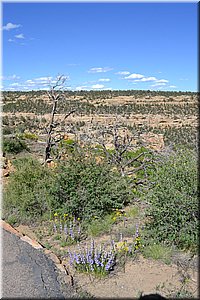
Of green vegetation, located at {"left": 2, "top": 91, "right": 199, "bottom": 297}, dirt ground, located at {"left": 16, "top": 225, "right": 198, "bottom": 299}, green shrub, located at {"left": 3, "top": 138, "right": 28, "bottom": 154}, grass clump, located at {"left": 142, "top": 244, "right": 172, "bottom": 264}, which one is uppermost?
green shrub, located at {"left": 3, "top": 138, "right": 28, "bottom": 154}

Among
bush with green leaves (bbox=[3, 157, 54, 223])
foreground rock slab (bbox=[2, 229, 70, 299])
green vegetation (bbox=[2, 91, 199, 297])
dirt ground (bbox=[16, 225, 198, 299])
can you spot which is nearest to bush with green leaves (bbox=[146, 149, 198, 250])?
green vegetation (bbox=[2, 91, 199, 297])

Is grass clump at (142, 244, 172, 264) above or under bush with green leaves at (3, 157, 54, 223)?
under

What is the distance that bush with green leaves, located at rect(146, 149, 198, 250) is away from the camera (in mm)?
6137

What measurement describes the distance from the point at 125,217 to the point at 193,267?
7.38 ft

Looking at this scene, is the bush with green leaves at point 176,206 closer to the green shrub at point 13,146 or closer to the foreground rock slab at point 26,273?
the foreground rock slab at point 26,273

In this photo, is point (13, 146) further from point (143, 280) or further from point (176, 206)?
point (143, 280)

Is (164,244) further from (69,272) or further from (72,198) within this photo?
Answer: (72,198)

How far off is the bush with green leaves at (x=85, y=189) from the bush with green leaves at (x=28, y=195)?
34 cm

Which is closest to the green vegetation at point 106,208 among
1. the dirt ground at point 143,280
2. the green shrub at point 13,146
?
the dirt ground at point 143,280

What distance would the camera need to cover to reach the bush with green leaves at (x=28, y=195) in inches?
Answer: 314

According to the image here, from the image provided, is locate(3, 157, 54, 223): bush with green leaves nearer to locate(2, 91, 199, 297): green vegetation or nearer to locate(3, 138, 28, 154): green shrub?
locate(2, 91, 199, 297): green vegetation

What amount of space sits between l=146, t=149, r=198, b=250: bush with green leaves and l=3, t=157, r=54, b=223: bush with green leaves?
2356mm

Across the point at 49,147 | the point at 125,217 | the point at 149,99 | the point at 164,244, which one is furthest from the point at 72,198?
the point at 149,99

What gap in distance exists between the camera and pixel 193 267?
5773 millimetres
